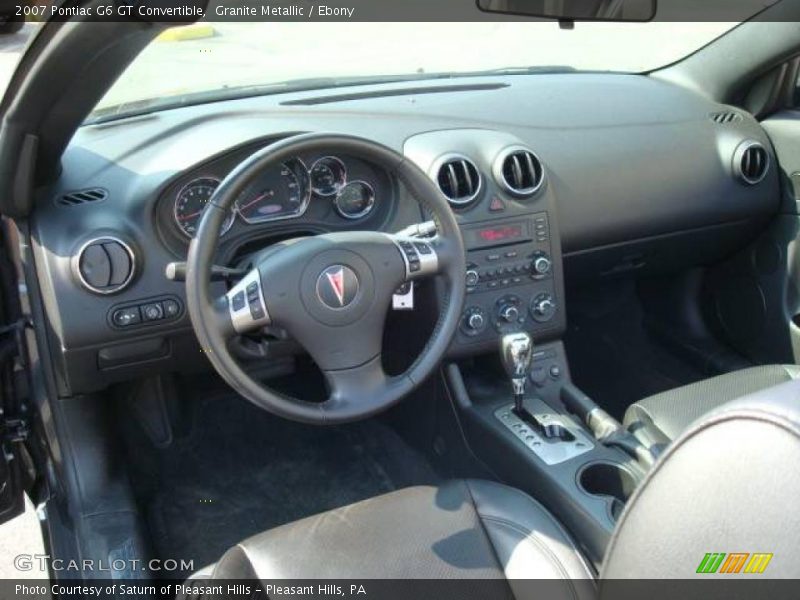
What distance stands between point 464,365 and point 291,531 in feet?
3.59

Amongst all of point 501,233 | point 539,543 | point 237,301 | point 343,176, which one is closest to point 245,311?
point 237,301

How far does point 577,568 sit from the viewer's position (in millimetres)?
1698

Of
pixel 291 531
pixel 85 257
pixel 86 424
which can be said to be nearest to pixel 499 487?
pixel 291 531

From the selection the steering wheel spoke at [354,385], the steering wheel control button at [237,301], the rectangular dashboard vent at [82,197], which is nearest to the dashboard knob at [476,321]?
the steering wheel spoke at [354,385]

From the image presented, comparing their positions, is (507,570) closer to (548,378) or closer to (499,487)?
(499,487)

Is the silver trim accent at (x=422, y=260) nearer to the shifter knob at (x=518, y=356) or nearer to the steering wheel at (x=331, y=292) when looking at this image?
the steering wheel at (x=331, y=292)

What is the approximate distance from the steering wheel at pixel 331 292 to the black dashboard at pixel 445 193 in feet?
0.84

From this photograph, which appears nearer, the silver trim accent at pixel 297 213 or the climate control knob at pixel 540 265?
the silver trim accent at pixel 297 213

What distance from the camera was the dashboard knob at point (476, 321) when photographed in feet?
8.64

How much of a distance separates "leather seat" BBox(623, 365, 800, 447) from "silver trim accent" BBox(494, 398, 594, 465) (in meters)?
0.17

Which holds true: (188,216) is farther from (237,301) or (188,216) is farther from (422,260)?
(422,260)

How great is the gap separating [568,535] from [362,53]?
2.00 meters

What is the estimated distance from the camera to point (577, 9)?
8.97ft

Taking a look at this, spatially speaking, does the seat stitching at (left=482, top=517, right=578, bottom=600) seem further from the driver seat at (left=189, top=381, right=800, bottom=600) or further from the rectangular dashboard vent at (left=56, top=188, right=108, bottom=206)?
the rectangular dashboard vent at (left=56, top=188, right=108, bottom=206)
